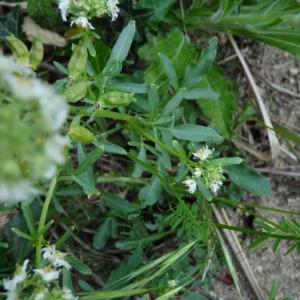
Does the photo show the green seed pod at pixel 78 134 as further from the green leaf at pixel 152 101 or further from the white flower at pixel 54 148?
the white flower at pixel 54 148

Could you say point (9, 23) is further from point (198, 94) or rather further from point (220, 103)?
point (220, 103)

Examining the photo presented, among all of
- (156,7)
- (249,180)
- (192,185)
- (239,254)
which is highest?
(156,7)

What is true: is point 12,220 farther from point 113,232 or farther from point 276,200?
point 276,200

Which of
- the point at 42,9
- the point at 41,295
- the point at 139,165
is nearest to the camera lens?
the point at 41,295

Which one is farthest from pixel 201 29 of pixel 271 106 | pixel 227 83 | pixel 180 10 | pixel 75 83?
pixel 75 83

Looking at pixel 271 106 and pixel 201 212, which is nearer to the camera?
pixel 201 212

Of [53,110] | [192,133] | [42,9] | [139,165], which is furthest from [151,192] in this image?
[53,110]
